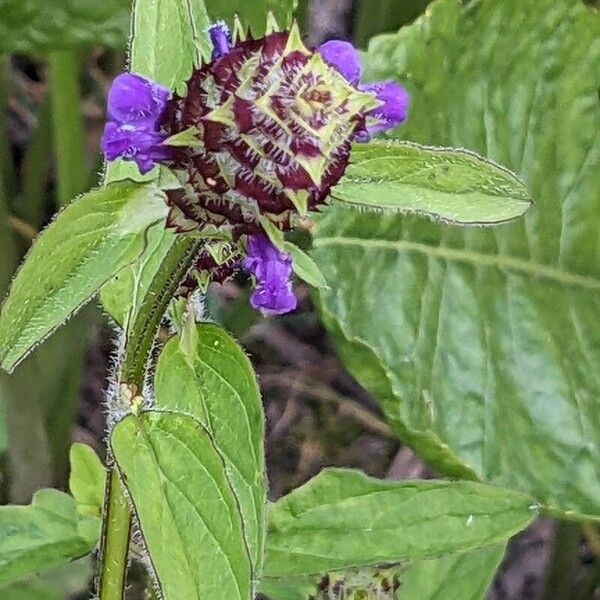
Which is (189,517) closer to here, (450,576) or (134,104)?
(134,104)

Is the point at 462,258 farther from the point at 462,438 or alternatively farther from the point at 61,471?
the point at 61,471

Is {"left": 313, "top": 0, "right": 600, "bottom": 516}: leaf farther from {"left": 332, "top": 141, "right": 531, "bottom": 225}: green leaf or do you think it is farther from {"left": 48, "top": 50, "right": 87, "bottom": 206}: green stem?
{"left": 332, "top": 141, "right": 531, "bottom": 225}: green leaf

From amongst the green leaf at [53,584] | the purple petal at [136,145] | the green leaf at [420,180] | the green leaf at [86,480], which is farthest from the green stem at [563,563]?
the purple petal at [136,145]

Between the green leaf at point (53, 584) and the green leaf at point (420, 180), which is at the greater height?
the green leaf at point (420, 180)

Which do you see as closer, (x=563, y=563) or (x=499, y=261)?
(x=499, y=261)

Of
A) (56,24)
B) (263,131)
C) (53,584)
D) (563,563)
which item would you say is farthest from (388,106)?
(563,563)

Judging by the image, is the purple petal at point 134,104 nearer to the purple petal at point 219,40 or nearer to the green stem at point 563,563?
the purple petal at point 219,40
